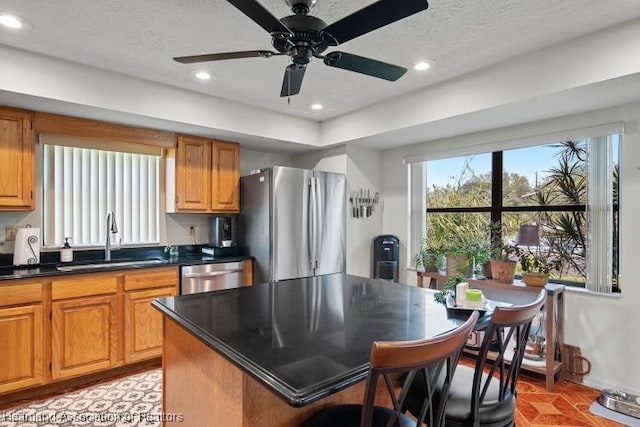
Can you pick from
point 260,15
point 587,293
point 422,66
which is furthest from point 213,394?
point 587,293

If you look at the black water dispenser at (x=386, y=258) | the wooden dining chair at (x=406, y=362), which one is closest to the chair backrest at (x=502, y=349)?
the wooden dining chair at (x=406, y=362)

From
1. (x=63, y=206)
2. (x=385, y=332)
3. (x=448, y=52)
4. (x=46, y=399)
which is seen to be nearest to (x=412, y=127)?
(x=448, y=52)

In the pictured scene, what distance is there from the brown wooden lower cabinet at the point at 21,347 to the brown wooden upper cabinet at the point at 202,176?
145cm

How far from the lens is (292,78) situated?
2.12m

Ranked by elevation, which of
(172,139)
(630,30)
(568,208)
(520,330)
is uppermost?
(630,30)

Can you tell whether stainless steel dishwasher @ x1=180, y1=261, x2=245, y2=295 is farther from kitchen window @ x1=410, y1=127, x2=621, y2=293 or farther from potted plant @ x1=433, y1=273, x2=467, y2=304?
potted plant @ x1=433, y1=273, x2=467, y2=304

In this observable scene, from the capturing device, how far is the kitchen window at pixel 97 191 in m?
3.18

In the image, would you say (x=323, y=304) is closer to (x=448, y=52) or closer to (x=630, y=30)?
(x=448, y=52)

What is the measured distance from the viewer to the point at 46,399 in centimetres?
262

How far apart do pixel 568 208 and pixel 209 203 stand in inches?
132

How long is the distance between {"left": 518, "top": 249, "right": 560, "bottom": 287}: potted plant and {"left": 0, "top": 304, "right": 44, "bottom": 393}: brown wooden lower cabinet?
3.79 m

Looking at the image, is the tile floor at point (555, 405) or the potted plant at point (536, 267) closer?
the tile floor at point (555, 405)

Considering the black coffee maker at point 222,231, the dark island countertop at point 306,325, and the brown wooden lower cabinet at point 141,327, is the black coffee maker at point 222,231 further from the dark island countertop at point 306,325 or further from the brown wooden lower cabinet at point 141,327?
the dark island countertop at point 306,325

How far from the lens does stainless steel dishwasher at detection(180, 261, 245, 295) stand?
3.30 metres
